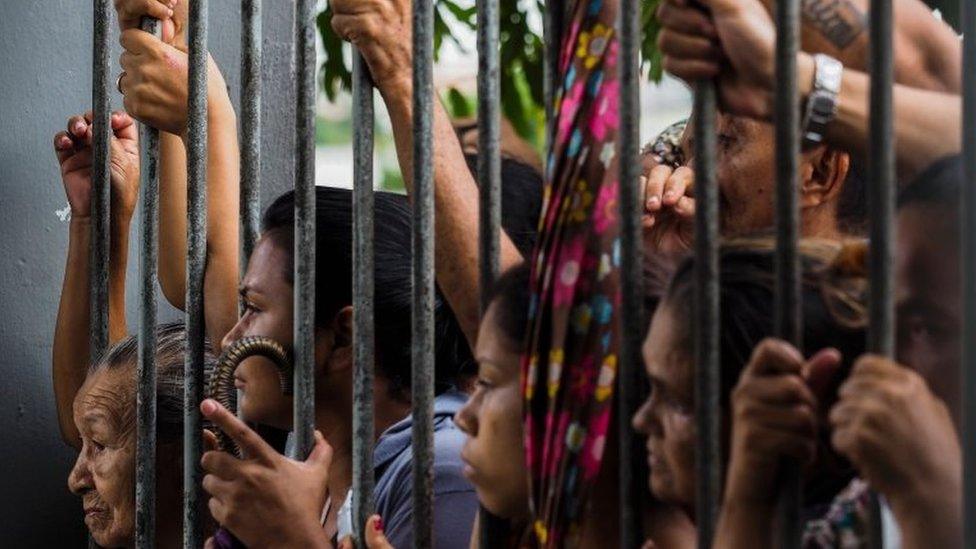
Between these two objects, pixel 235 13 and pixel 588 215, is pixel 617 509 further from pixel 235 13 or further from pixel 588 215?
pixel 235 13

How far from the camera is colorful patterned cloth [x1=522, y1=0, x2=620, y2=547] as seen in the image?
199 centimetres

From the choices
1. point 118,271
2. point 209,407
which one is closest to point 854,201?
point 209,407

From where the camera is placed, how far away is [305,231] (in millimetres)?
2502

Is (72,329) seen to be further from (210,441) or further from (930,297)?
(930,297)

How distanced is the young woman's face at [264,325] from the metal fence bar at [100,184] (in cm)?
27

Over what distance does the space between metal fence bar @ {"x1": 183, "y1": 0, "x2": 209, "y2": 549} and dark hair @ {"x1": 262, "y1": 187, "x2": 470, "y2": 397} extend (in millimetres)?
293

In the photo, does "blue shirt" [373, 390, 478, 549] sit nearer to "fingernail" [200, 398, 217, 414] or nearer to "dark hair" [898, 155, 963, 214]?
"fingernail" [200, 398, 217, 414]

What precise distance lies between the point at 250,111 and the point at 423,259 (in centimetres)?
58

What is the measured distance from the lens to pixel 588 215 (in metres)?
2.01

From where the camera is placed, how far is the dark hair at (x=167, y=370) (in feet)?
11.3

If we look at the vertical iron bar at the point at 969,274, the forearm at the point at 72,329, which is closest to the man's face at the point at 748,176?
the forearm at the point at 72,329

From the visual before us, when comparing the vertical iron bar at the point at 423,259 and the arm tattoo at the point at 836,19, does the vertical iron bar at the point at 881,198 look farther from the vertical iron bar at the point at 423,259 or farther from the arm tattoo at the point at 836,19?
the vertical iron bar at the point at 423,259

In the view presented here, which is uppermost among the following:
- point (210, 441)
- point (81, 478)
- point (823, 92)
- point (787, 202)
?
point (823, 92)

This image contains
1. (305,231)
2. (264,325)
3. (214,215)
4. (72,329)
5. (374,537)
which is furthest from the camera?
(72,329)
